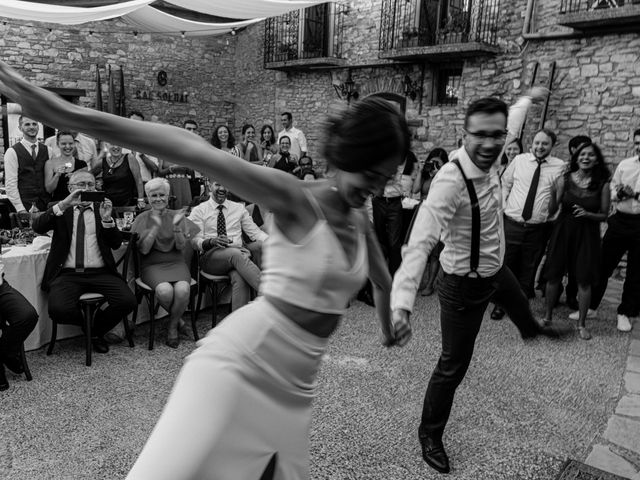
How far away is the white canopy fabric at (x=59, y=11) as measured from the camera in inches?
231

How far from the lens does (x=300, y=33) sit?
42.4 feet

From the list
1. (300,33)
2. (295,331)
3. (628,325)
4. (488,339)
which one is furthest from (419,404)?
(300,33)

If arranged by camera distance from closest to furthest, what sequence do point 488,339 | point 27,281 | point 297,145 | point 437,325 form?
point 27,281
point 488,339
point 437,325
point 297,145

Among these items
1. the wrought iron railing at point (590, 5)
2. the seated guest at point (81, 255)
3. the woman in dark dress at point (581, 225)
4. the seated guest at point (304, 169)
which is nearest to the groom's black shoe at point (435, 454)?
the seated guest at point (81, 255)

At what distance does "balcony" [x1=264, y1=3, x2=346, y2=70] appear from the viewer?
39.9ft

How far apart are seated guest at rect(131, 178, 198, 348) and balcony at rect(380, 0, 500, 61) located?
22.2ft

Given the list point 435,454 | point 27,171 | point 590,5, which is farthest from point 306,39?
point 435,454

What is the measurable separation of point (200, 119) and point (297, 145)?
6.01m

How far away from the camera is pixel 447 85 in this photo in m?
10.7

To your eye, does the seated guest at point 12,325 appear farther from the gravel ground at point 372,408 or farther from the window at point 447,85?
the window at point 447,85

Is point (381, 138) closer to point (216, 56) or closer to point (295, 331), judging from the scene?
point (295, 331)

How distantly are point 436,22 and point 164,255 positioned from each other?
8.04m

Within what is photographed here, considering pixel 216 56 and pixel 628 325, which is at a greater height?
pixel 216 56

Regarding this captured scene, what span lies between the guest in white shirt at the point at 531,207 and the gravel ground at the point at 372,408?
0.92m
